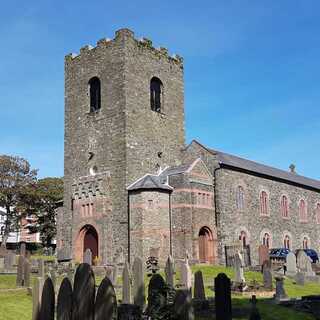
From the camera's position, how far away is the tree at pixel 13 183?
60.1 meters

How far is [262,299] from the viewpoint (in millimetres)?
20062

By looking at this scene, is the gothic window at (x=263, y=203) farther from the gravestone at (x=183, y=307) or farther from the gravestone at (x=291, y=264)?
the gravestone at (x=183, y=307)

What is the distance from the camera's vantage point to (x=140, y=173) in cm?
3381

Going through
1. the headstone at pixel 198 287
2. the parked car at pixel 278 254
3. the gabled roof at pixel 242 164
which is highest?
the gabled roof at pixel 242 164

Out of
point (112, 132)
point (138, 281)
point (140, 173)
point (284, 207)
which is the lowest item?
point (138, 281)

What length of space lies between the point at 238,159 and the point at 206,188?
29.1 ft

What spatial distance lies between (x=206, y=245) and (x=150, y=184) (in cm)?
641

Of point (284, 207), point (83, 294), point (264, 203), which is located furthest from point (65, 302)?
point (284, 207)

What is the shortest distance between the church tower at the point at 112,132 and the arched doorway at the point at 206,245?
5.43 metres

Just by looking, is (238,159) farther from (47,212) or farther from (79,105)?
(47,212)

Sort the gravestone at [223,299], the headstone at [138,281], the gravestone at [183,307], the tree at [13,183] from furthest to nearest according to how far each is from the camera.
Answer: the tree at [13,183], the headstone at [138,281], the gravestone at [223,299], the gravestone at [183,307]

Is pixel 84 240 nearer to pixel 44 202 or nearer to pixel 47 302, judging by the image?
pixel 47 302

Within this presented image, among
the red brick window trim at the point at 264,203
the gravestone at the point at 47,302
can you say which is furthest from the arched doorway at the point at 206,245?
the gravestone at the point at 47,302

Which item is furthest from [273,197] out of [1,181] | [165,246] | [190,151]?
[1,181]
